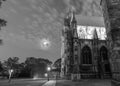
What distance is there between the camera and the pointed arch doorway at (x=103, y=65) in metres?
27.6

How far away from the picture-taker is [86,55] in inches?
1222

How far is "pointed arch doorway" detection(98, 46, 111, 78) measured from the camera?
90.6ft

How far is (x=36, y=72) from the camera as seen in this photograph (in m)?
45.6

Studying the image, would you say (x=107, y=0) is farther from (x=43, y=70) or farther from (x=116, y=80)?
(x=43, y=70)

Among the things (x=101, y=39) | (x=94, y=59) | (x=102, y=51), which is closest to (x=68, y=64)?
(x=94, y=59)

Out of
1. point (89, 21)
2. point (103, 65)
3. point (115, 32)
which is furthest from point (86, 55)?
point (115, 32)

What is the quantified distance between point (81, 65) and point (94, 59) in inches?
193

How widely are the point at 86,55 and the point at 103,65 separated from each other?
614cm

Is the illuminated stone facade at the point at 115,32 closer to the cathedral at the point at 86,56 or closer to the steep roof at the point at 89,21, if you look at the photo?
the cathedral at the point at 86,56

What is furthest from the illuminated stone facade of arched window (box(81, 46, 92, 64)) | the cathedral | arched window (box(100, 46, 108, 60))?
arched window (box(100, 46, 108, 60))

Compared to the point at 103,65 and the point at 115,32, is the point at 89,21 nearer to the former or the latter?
the point at 103,65

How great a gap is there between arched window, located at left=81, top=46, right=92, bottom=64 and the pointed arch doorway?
3283 mm

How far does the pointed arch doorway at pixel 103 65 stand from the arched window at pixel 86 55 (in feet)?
10.8

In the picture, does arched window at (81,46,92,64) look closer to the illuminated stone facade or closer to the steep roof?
the steep roof
